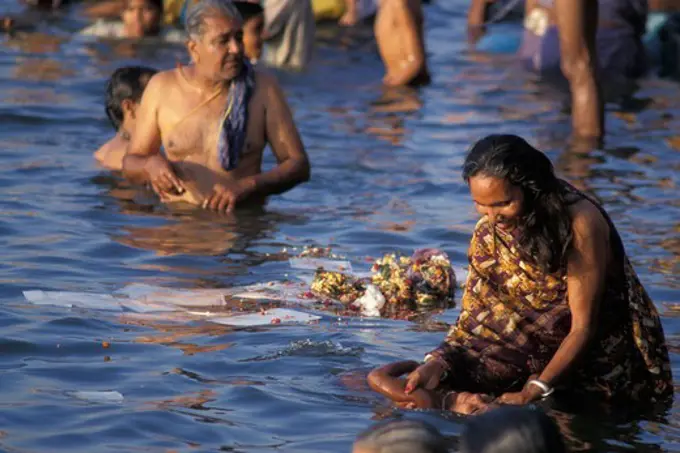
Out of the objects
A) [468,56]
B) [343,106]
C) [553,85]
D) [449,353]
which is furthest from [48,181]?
[468,56]

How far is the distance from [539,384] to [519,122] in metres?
7.16

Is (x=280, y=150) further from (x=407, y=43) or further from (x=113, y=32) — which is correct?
(x=113, y=32)

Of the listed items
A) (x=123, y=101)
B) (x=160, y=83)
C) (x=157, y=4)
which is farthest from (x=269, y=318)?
(x=157, y=4)

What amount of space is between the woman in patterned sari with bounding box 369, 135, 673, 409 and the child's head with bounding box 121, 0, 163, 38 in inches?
395

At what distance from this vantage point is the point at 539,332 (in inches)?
229

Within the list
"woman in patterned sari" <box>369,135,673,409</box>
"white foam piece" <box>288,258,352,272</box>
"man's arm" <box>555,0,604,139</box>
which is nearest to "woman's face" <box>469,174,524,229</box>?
"woman in patterned sari" <box>369,135,673,409</box>

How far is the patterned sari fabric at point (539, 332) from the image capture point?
18.9 ft

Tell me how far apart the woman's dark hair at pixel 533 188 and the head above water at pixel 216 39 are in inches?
132

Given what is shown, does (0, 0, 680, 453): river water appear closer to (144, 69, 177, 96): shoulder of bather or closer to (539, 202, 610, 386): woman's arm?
(539, 202, 610, 386): woman's arm

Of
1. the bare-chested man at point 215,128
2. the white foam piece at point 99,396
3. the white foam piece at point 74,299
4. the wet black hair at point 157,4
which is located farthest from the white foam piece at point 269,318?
the wet black hair at point 157,4

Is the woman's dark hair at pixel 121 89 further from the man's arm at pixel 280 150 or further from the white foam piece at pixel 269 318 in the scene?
the white foam piece at pixel 269 318

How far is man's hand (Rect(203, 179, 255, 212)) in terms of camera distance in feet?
28.8

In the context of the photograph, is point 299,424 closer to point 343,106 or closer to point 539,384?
point 539,384

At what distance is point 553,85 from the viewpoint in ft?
46.4
